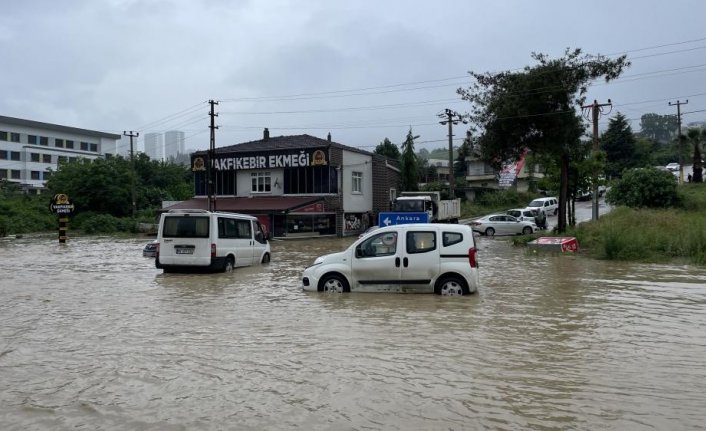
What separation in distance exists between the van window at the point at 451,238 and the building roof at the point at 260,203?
28462mm

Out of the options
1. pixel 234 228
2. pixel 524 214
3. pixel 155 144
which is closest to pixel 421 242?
pixel 234 228

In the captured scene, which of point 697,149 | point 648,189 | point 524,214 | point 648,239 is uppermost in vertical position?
point 697,149

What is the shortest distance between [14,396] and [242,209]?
36.3m

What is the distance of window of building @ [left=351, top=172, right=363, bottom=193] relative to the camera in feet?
148

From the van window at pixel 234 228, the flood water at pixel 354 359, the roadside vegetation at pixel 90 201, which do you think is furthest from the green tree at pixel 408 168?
the flood water at pixel 354 359

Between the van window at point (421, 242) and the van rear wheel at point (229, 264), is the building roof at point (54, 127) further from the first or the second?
the van window at point (421, 242)

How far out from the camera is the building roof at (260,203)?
40688mm

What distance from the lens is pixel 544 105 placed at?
29.7 metres

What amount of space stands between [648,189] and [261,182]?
2746 centimetres

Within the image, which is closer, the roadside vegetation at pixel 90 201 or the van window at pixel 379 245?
the van window at pixel 379 245

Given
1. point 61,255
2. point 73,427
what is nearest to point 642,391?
point 73,427

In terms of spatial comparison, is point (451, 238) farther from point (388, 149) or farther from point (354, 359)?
Answer: point (388, 149)

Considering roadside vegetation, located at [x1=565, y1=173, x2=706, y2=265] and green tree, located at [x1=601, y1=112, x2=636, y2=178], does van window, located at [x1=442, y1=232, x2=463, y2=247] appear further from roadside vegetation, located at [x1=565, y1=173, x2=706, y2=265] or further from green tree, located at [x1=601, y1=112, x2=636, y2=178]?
green tree, located at [x1=601, y1=112, x2=636, y2=178]

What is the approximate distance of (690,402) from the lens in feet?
18.2
